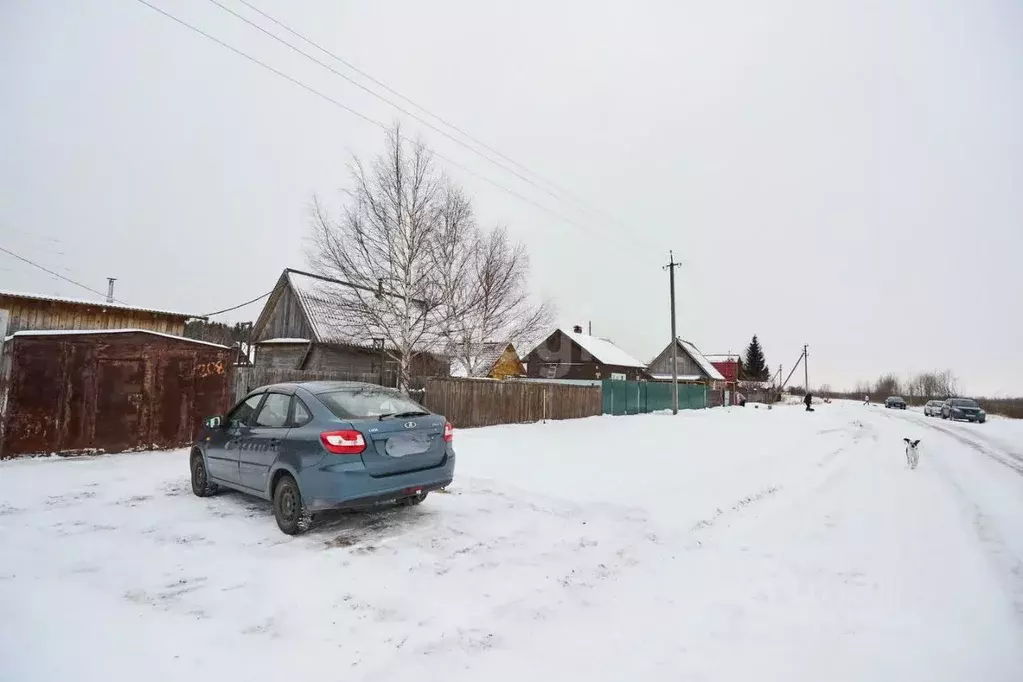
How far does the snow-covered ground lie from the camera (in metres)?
2.98

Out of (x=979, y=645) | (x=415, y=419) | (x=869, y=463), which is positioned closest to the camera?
(x=979, y=645)

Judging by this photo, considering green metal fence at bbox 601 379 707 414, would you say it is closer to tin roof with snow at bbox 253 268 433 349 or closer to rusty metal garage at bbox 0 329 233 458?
tin roof with snow at bbox 253 268 433 349

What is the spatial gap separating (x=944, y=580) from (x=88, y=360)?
11.8 m

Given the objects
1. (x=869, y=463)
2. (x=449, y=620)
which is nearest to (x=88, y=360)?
(x=449, y=620)

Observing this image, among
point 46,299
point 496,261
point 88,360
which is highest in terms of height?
point 496,261

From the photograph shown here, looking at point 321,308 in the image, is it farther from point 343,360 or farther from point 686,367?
point 686,367

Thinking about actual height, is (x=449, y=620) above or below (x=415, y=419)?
below

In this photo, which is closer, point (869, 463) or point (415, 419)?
point (415, 419)

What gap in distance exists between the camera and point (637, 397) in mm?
27047

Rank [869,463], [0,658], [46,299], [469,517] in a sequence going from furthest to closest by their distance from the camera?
[46,299]
[869,463]
[469,517]
[0,658]

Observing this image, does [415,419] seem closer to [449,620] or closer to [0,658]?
[449,620]

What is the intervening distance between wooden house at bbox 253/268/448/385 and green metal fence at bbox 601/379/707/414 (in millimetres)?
8086

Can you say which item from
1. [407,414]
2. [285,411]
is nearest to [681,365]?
[407,414]

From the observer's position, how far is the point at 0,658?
2857mm
